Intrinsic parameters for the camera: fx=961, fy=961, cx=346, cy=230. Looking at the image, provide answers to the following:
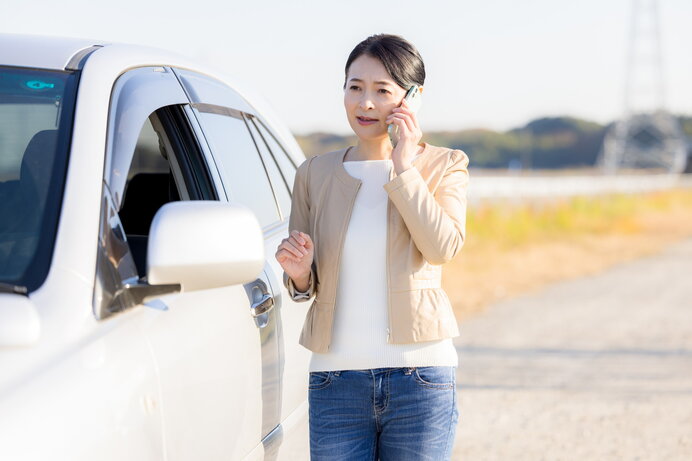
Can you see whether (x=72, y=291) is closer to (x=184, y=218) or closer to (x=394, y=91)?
(x=184, y=218)

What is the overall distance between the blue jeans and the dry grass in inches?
308

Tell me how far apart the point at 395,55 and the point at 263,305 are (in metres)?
0.81

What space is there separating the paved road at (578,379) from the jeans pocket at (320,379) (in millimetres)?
Result: 2953

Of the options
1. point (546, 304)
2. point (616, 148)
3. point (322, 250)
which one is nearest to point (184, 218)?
point (322, 250)

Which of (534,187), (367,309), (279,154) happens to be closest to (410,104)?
(367,309)

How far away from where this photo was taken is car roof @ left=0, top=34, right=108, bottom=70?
246cm

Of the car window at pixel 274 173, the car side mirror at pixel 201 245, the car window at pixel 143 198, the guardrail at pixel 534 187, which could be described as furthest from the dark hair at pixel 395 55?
the guardrail at pixel 534 187

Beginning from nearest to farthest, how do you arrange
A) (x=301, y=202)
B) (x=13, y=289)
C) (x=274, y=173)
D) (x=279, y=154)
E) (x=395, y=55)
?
(x=13, y=289) < (x=395, y=55) < (x=301, y=202) < (x=274, y=173) < (x=279, y=154)

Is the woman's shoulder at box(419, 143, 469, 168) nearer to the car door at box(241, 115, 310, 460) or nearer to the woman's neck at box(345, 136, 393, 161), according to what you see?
the woman's neck at box(345, 136, 393, 161)

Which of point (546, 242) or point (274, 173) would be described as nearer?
point (274, 173)

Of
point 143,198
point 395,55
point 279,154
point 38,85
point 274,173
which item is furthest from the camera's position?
point 279,154

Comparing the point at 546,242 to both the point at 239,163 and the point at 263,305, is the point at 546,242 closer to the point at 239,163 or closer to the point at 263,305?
the point at 239,163

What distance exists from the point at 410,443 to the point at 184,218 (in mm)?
920

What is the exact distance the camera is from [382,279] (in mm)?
2547
